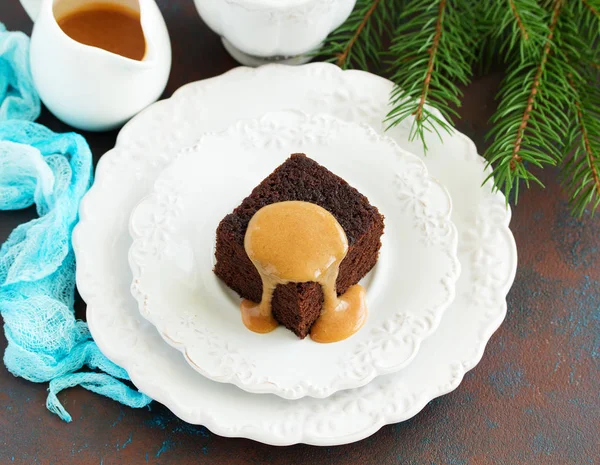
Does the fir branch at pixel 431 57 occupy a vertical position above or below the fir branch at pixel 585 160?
above

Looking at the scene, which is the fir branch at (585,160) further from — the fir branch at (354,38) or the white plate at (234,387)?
the fir branch at (354,38)

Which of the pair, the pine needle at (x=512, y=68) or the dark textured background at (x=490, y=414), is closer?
the dark textured background at (x=490, y=414)

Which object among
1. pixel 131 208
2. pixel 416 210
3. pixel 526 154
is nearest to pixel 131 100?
pixel 131 208

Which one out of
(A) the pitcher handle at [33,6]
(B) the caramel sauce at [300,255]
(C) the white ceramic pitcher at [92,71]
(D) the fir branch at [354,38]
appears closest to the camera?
(B) the caramel sauce at [300,255]

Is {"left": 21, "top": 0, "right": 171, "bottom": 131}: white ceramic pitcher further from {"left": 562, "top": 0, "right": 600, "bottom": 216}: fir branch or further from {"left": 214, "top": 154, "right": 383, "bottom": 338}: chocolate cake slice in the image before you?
{"left": 562, "top": 0, "right": 600, "bottom": 216}: fir branch

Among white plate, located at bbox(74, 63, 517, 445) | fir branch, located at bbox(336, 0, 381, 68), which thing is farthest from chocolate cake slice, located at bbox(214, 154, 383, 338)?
fir branch, located at bbox(336, 0, 381, 68)

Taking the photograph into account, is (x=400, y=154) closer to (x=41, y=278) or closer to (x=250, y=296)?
(x=250, y=296)

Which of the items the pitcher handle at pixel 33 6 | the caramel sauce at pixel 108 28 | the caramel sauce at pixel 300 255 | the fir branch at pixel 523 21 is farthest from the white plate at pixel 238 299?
the pitcher handle at pixel 33 6
